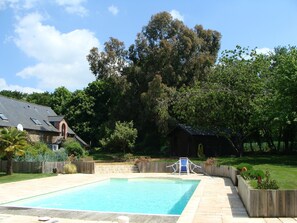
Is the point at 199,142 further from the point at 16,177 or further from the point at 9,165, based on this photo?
the point at 16,177

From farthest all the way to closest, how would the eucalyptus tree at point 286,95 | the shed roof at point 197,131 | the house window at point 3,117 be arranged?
Result: the shed roof at point 197,131
the house window at point 3,117
the eucalyptus tree at point 286,95

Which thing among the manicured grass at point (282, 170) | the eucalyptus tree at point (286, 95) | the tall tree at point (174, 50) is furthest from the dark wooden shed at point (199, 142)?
the eucalyptus tree at point (286, 95)

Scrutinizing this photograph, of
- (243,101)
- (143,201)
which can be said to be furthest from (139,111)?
(143,201)

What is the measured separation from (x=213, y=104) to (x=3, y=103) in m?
21.1

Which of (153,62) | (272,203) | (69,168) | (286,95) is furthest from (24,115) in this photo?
(272,203)

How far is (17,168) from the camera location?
24.8 metres

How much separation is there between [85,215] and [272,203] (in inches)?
199

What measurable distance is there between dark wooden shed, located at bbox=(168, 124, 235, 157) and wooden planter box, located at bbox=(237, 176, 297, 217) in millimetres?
27487

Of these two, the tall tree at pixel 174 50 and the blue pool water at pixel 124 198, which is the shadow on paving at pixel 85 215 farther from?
the tall tree at pixel 174 50

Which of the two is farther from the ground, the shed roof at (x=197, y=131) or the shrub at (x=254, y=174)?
the shed roof at (x=197, y=131)

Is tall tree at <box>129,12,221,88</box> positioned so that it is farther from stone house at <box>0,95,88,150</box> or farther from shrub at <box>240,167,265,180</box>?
shrub at <box>240,167,265,180</box>

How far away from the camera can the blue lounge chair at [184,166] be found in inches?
1003

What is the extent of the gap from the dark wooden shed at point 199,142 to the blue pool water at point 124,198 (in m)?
16.1

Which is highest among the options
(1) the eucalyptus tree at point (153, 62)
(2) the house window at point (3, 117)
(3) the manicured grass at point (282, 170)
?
Result: (1) the eucalyptus tree at point (153, 62)
